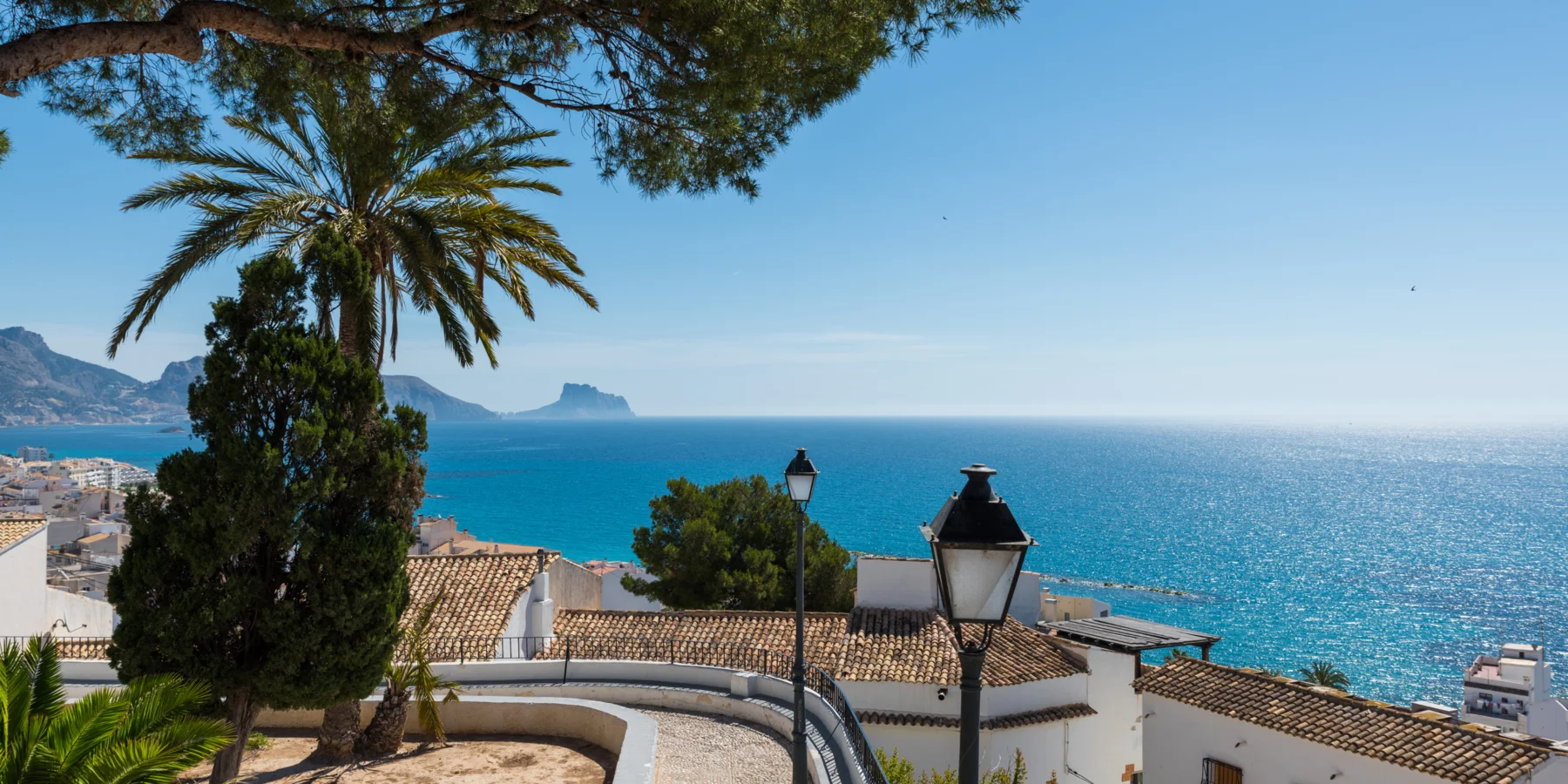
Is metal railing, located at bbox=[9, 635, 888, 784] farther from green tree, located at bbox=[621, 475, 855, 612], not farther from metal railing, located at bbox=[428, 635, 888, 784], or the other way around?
green tree, located at bbox=[621, 475, 855, 612]

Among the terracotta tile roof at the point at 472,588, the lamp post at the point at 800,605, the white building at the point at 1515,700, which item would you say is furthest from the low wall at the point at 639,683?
the white building at the point at 1515,700

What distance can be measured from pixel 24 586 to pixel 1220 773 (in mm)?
23835

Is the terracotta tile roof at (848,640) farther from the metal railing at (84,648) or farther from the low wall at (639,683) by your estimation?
the metal railing at (84,648)

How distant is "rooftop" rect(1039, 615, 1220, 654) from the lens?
19.0m

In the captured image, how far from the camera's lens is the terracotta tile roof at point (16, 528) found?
16.8 meters

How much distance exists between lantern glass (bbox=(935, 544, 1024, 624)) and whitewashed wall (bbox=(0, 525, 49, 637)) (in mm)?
19972

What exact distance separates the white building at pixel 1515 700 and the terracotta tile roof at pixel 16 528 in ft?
115

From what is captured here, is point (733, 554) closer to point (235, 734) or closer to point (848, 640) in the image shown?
point (848, 640)

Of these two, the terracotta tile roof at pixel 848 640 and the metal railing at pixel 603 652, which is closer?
the metal railing at pixel 603 652

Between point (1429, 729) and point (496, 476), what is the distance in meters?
136

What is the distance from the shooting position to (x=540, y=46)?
6293 mm

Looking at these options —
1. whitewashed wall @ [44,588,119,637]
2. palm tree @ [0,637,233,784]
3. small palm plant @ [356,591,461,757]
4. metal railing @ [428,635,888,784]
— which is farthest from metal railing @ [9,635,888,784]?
palm tree @ [0,637,233,784]

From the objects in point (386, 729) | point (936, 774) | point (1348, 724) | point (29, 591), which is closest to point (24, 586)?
point (29, 591)

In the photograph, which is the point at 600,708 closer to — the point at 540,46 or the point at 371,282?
the point at 371,282
